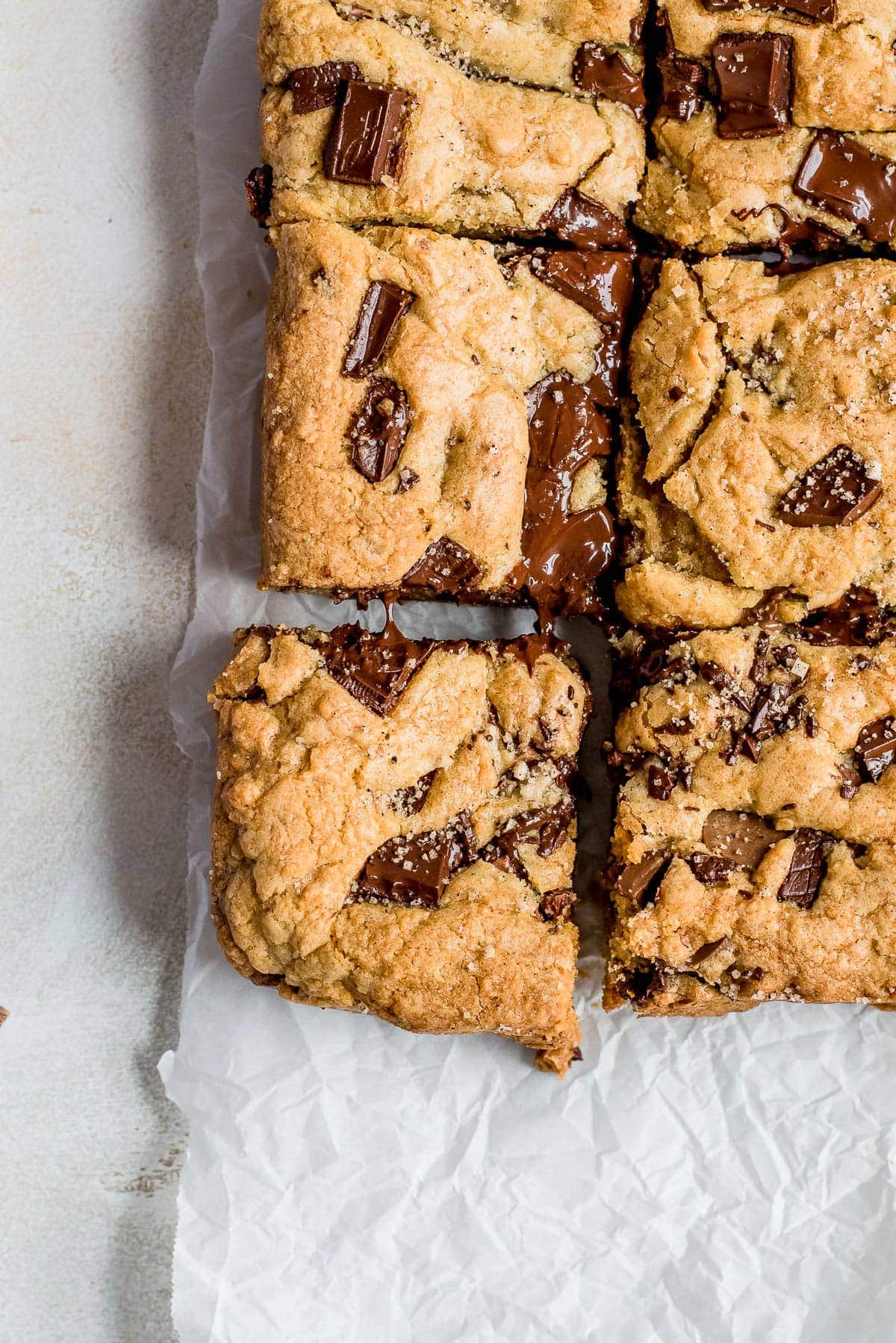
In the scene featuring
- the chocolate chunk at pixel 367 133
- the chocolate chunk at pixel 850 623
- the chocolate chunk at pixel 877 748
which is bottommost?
the chocolate chunk at pixel 877 748

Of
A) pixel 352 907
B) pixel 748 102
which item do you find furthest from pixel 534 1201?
pixel 748 102

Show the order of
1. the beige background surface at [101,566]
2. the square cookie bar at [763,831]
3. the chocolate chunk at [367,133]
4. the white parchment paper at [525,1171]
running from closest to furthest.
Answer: the chocolate chunk at [367,133], the square cookie bar at [763,831], the white parchment paper at [525,1171], the beige background surface at [101,566]

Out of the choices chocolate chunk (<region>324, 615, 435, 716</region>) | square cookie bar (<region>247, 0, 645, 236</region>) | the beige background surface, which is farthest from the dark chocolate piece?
the beige background surface

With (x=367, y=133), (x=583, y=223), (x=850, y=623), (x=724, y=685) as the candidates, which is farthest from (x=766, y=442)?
(x=367, y=133)

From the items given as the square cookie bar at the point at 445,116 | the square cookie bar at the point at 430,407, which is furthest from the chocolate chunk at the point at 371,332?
the square cookie bar at the point at 445,116

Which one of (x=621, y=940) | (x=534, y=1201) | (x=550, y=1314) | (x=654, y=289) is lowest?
(x=550, y=1314)

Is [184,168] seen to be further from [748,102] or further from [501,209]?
[748,102]

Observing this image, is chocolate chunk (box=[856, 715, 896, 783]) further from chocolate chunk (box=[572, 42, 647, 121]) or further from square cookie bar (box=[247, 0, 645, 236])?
chocolate chunk (box=[572, 42, 647, 121])

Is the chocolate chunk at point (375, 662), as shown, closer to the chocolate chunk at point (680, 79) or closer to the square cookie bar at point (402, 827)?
the square cookie bar at point (402, 827)
